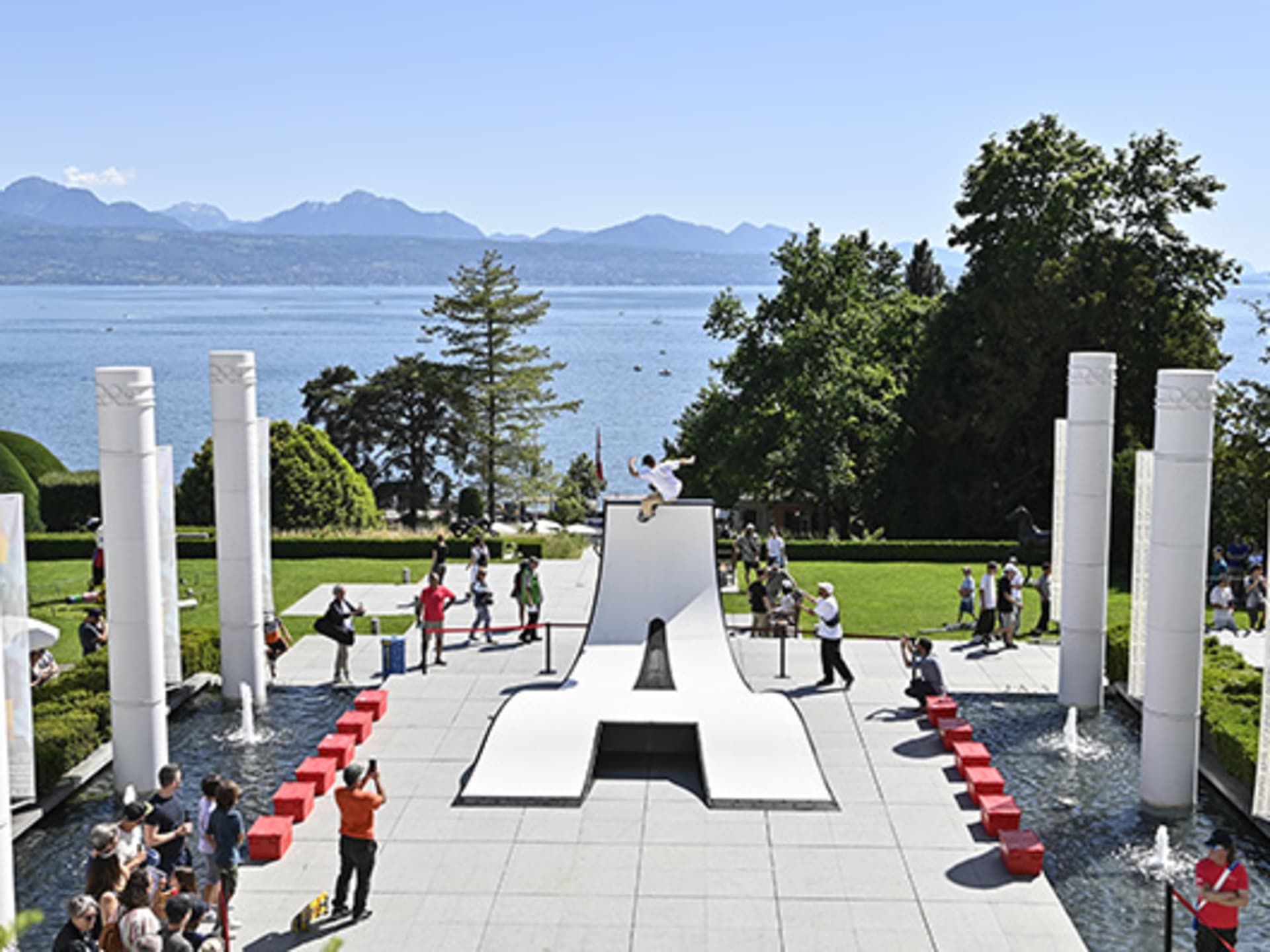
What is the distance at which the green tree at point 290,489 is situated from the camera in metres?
37.8

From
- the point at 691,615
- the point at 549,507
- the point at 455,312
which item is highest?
the point at 455,312

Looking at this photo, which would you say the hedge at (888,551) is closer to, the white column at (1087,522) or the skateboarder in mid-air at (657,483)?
the skateboarder in mid-air at (657,483)

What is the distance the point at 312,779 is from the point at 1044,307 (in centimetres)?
2964

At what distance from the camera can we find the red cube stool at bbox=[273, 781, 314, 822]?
14.9 metres

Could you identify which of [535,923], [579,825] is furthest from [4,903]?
[579,825]

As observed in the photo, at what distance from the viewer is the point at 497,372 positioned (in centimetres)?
5641

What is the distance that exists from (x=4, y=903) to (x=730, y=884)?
6.47m

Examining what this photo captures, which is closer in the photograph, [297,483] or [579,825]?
[579,825]

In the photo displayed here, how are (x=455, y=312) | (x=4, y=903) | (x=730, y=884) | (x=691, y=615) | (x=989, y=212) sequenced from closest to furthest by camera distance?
(x=4, y=903), (x=730, y=884), (x=691, y=615), (x=989, y=212), (x=455, y=312)

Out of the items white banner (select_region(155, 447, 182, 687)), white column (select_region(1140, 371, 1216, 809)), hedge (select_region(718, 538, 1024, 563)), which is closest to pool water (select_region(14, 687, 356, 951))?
white banner (select_region(155, 447, 182, 687))

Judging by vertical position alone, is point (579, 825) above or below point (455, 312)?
below

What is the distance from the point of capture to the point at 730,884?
526 inches

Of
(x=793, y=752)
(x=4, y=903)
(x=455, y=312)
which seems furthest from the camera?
(x=455, y=312)

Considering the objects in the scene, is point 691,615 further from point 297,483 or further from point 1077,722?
point 297,483
